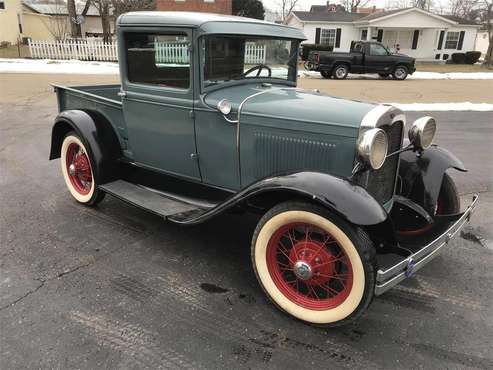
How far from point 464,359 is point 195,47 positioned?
8.84ft

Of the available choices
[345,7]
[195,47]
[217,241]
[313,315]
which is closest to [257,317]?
[313,315]

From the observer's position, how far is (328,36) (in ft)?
102

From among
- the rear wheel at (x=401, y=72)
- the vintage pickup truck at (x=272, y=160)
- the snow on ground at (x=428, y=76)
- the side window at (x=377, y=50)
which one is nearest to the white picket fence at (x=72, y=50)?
the snow on ground at (x=428, y=76)

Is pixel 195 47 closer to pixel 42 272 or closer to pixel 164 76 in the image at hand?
pixel 164 76

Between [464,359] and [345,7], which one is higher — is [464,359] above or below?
below

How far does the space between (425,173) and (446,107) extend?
852 centimetres

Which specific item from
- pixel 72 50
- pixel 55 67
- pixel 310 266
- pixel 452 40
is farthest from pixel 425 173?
pixel 452 40

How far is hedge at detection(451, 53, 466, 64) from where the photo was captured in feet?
96.9

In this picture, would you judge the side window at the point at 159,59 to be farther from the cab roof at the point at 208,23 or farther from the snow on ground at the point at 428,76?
the snow on ground at the point at 428,76

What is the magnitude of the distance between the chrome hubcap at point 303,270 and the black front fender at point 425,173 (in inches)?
49.4

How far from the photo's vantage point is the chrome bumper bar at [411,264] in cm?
227

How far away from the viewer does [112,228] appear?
3816 mm

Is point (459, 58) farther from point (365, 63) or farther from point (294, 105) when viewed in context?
point (294, 105)

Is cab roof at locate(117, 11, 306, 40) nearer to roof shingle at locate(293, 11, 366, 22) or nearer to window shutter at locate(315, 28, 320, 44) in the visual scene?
roof shingle at locate(293, 11, 366, 22)
